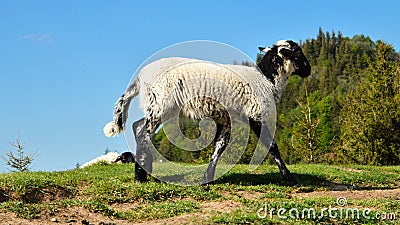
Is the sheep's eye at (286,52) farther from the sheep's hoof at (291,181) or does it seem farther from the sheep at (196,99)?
the sheep's hoof at (291,181)

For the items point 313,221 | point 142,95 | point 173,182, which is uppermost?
point 142,95

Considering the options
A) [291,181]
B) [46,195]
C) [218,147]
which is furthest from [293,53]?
[46,195]

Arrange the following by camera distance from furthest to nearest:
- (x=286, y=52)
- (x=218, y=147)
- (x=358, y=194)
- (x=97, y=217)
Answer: (x=286, y=52) → (x=218, y=147) → (x=358, y=194) → (x=97, y=217)

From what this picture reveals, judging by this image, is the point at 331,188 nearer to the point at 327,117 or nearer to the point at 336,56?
the point at 327,117

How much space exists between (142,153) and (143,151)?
0.05 metres

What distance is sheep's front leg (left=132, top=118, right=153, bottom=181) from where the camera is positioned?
1205 cm

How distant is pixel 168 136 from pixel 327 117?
80.3 metres

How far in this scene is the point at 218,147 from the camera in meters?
13.1

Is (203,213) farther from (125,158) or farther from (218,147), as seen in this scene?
(125,158)

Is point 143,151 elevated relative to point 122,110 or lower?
lower

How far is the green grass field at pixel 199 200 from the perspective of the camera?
28.8 ft

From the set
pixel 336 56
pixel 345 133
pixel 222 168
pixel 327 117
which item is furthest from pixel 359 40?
pixel 222 168

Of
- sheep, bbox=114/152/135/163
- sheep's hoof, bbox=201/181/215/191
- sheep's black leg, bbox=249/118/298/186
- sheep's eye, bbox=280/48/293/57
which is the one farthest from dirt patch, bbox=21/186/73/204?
sheep, bbox=114/152/135/163

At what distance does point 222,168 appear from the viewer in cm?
1420
